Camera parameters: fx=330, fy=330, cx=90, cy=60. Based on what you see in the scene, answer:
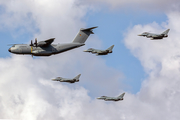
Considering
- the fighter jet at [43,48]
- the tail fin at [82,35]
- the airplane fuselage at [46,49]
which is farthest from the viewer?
the tail fin at [82,35]

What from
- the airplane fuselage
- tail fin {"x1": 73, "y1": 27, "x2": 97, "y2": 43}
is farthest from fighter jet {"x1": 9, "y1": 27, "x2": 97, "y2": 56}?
tail fin {"x1": 73, "y1": 27, "x2": 97, "y2": 43}

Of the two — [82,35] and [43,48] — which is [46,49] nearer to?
[43,48]

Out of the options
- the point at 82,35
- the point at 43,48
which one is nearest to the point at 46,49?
the point at 43,48

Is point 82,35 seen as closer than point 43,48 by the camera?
No

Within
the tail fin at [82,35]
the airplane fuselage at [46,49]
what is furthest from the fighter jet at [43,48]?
the tail fin at [82,35]

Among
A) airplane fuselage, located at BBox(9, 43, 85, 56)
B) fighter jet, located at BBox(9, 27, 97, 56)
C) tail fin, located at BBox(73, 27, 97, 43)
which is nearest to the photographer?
fighter jet, located at BBox(9, 27, 97, 56)

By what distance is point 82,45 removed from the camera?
84.3 m

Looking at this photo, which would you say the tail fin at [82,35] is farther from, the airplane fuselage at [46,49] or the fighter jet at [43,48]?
the airplane fuselage at [46,49]

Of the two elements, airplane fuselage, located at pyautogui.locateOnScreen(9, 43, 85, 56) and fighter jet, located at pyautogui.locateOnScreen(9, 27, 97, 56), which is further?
airplane fuselage, located at pyautogui.locateOnScreen(9, 43, 85, 56)

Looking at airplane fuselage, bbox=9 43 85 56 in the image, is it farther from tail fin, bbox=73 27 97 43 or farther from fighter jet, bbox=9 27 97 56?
tail fin, bbox=73 27 97 43

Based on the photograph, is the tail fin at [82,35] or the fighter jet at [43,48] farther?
the tail fin at [82,35]

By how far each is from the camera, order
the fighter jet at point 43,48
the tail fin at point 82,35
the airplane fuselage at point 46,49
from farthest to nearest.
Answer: the tail fin at point 82,35
the airplane fuselage at point 46,49
the fighter jet at point 43,48

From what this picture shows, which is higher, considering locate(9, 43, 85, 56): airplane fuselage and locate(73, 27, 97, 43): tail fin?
locate(73, 27, 97, 43): tail fin

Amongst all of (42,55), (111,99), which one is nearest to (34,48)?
(42,55)
